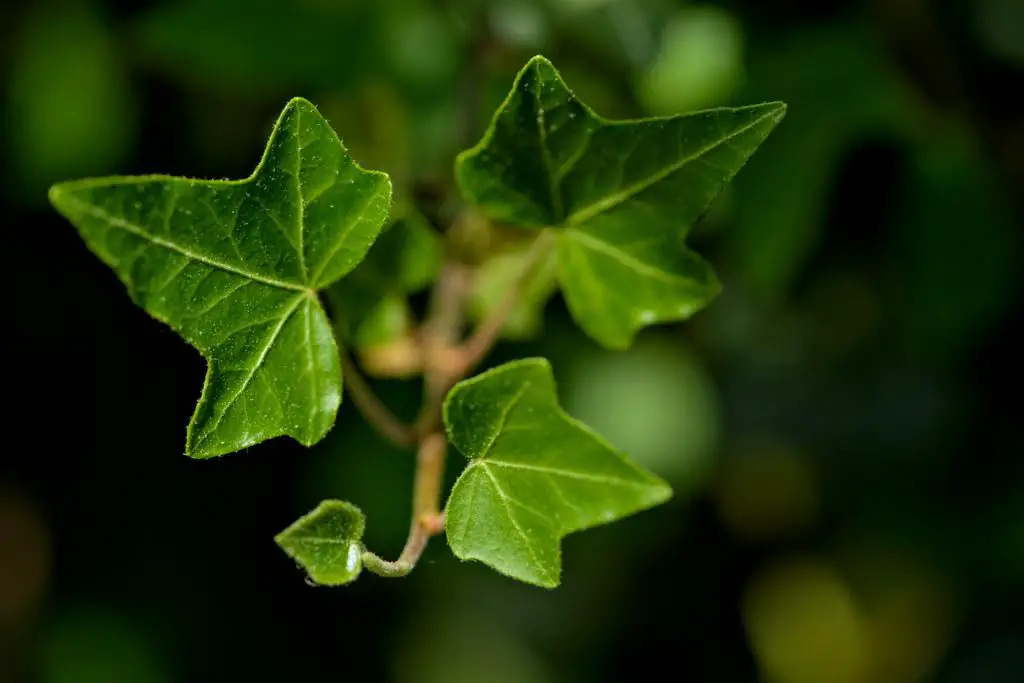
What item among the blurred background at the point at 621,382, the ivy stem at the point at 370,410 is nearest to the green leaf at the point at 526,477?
the ivy stem at the point at 370,410

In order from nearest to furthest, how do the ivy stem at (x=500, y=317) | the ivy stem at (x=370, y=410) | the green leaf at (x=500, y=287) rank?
the ivy stem at (x=370, y=410) < the ivy stem at (x=500, y=317) < the green leaf at (x=500, y=287)

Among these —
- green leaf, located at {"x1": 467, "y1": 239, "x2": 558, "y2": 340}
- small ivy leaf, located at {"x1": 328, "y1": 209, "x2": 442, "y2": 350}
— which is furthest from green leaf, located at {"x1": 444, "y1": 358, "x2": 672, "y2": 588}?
green leaf, located at {"x1": 467, "y1": 239, "x2": 558, "y2": 340}

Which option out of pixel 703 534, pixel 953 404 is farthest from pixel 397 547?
pixel 953 404

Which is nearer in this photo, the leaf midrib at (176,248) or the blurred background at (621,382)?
the leaf midrib at (176,248)

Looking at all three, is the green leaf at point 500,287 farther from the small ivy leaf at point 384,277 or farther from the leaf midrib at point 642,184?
the leaf midrib at point 642,184

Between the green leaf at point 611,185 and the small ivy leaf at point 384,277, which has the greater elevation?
the green leaf at point 611,185

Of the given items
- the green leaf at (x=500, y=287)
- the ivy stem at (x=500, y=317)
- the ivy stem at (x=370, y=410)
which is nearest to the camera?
the ivy stem at (x=370, y=410)

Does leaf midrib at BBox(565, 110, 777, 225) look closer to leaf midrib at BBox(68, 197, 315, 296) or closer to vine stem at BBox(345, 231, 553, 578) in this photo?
vine stem at BBox(345, 231, 553, 578)
